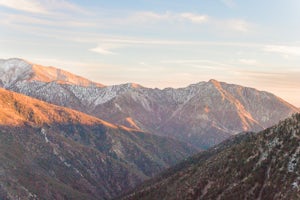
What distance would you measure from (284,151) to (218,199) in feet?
96.4

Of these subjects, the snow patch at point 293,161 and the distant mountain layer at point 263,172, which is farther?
the snow patch at point 293,161

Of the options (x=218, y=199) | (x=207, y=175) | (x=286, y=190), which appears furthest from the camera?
(x=207, y=175)

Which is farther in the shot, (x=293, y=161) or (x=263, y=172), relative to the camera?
(x=263, y=172)

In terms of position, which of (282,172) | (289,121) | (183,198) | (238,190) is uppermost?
(289,121)

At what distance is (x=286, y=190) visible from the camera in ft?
404

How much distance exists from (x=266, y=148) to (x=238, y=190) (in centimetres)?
2274

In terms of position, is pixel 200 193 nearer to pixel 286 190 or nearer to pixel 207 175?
pixel 207 175

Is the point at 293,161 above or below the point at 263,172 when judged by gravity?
above

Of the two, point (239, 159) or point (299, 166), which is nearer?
point (299, 166)

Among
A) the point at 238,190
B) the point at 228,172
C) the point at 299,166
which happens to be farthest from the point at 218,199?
the point at 299,166

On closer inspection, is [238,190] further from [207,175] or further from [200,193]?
[207,175]

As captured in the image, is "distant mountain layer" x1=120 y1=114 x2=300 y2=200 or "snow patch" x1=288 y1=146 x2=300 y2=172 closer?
"distant mountain layer" x1=120 y1=114 x2=300 y2=200

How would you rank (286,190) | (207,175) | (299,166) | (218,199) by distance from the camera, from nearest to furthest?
(286,190) < (299,166) < (218,199) < (207,175)

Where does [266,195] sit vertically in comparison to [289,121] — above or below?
below
